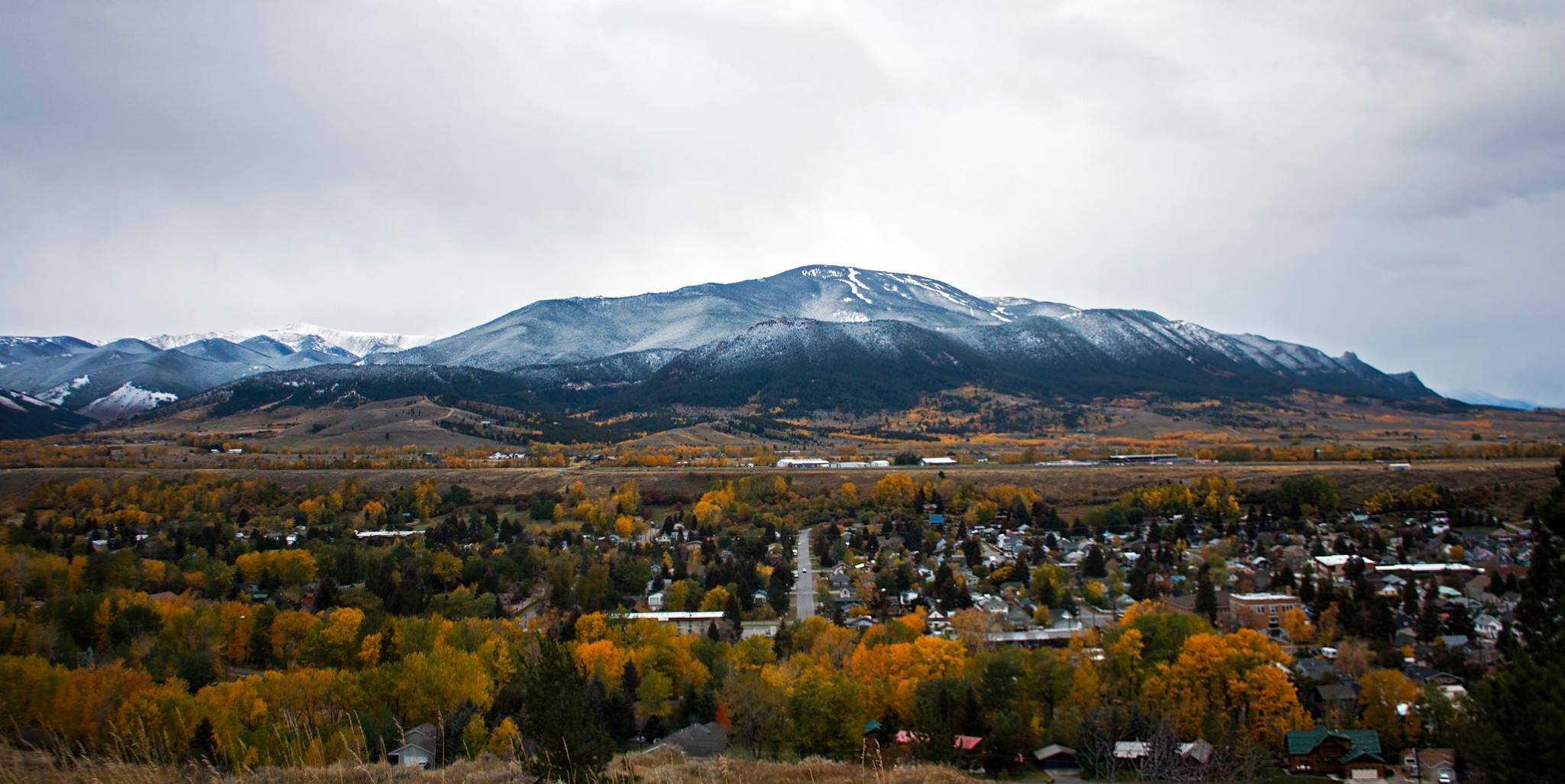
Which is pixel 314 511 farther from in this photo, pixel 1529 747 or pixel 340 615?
pixel 1529 747

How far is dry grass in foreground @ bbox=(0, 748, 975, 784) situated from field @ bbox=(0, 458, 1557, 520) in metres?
52.6

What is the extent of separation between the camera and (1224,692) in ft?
78.0

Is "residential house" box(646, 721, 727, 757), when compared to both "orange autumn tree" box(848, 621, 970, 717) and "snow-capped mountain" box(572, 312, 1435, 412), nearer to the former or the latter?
"orange autumn tree" box(848, 621, 970, 717)

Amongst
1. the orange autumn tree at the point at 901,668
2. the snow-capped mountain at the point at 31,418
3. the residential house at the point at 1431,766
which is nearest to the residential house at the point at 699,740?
the orange autumn tree at the point at 901,668

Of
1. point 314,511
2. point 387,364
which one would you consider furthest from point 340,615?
point 387,364

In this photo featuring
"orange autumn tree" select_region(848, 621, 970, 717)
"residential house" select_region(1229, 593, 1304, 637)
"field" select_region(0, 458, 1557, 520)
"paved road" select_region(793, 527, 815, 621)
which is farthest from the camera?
"field" select_region(0, 458, 1557, 520)

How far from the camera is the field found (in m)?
61.0

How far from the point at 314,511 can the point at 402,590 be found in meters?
29.7

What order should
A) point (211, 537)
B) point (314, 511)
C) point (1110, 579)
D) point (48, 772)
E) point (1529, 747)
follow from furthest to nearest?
point (314, 511) → point (211, 537) → point (1110, 579) → point (1529, 747) → point (48, 772)

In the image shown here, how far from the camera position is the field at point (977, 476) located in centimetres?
6097

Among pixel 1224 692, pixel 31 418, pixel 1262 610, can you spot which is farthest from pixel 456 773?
pixel 31 418

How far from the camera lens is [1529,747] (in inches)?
462

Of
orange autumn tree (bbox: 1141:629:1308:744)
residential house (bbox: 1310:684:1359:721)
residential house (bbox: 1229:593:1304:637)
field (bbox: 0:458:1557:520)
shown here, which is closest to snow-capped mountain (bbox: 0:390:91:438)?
field (bbox: 0:458:1557:520)

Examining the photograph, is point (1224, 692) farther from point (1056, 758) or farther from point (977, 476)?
point (977, 476)
